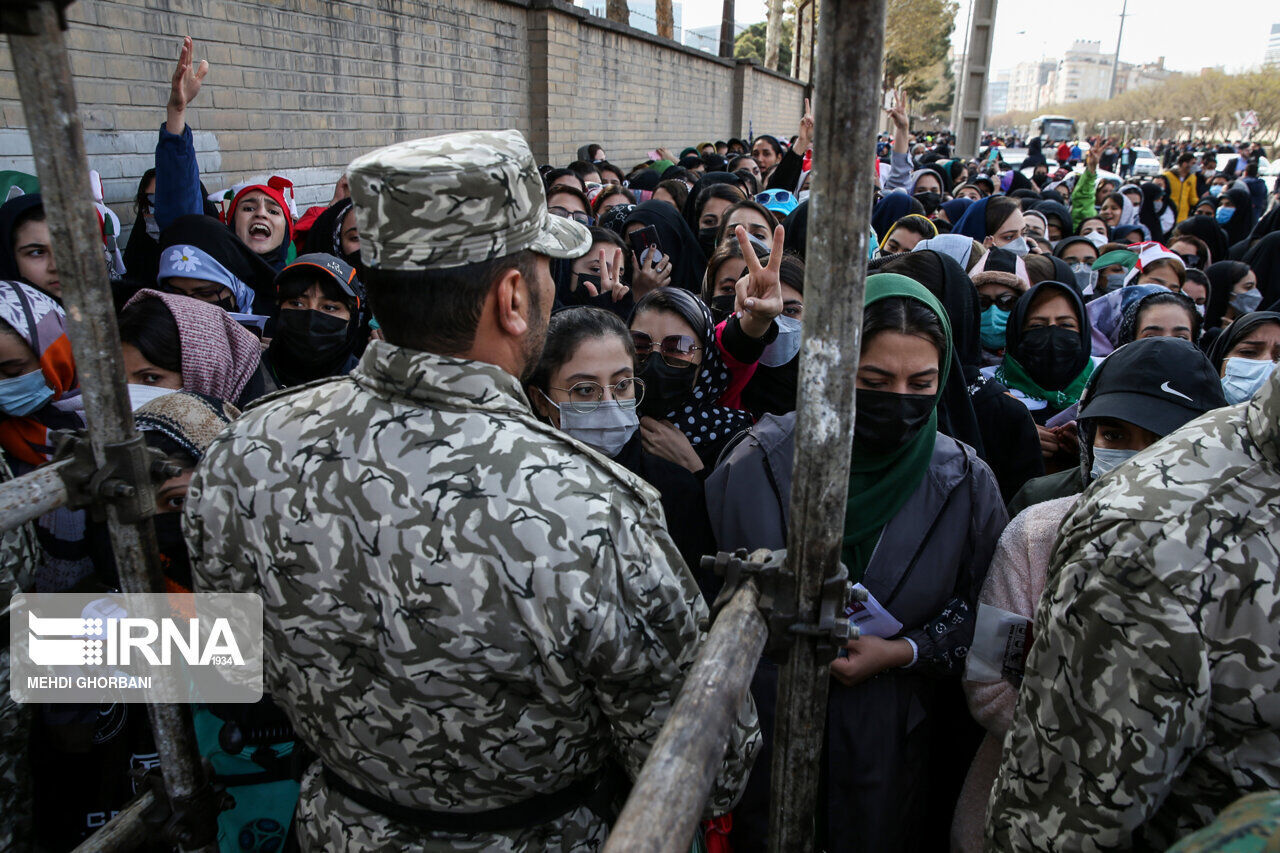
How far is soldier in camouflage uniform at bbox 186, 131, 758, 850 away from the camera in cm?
116

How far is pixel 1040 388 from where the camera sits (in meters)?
3.42

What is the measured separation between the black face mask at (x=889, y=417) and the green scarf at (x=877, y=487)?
28 millimetres

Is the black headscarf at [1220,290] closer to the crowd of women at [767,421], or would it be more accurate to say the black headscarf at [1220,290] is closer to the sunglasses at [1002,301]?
the crowd of women at [767,421]

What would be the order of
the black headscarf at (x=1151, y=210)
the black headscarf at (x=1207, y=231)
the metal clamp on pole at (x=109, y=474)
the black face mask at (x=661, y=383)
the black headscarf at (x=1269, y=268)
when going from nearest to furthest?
the metal clamp on pole at (x=109, y=474), the black face mask at (x=661, y=383), the black headscarf at (x=1269, y=268), the black headscarf at (x=1207, y=231), the black headscarf at (x=1151, y=210)

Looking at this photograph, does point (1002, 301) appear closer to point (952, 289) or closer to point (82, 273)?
point (952, 289)

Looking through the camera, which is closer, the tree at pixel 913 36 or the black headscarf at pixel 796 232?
the black headscarf at pixel 796 232

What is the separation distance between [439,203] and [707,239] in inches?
181

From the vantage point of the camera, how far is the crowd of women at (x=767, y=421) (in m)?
1.90

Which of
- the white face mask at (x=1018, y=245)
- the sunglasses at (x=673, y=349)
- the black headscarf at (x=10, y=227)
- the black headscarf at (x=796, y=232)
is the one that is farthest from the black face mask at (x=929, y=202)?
the black headscarf at (x=10, y=227)

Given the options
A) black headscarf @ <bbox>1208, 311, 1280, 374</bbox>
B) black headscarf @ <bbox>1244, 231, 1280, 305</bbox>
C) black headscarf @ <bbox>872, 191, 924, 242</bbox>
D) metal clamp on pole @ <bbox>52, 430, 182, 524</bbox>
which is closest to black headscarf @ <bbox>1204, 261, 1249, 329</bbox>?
black headscarf @ <bbox>1244, 231, 1280, 305</bbox>

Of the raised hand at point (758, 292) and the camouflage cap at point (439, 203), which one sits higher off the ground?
the camouflage cap at point (439, 203)

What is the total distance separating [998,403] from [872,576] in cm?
126

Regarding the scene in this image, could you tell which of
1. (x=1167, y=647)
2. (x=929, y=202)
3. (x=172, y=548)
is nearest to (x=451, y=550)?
(x=1167, y=647)

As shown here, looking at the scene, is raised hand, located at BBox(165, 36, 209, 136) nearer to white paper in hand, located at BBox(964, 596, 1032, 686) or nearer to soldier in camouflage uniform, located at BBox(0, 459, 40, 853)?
soldier in camouflage uniform, located at BBox(0, 459, 40, 853)
